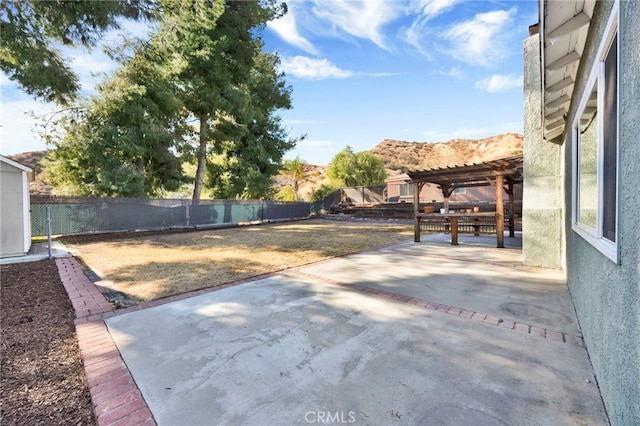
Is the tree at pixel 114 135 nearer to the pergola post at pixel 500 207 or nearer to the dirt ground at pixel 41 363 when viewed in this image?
the dirt ground at pixel 41 363

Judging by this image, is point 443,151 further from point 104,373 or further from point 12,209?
point 104,373

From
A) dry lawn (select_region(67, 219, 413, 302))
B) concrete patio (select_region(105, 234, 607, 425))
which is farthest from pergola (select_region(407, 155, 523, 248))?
concrete patio (select_region(105, 234, 607, 425))

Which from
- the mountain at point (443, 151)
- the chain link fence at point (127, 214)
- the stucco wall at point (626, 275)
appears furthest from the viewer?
the mountain at point (443, 151)

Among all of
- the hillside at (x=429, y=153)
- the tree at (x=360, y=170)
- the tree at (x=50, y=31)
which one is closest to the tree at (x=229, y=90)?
the tree at (x=50, y=31)

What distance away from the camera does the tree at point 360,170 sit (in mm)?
33688

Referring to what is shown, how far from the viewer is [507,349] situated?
7.63 feet

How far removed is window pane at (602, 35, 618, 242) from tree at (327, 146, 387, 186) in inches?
1259

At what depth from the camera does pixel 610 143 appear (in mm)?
1710

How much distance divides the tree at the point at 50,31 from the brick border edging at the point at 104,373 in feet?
25.8

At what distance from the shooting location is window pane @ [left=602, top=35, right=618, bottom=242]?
1.61 m

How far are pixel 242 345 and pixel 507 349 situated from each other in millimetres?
2261

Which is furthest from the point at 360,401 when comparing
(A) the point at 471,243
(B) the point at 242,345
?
(A) the point at 471,243

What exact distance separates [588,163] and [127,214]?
14567mm

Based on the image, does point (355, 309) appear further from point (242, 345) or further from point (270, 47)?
point (270, 47)
